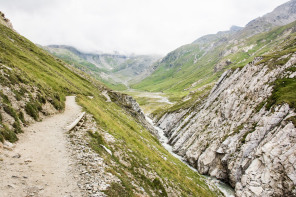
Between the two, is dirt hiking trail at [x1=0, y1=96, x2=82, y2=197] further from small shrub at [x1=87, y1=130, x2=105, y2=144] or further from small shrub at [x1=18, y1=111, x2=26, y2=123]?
small shrub at [x1=87, y1=130, x2=105, y2=144]

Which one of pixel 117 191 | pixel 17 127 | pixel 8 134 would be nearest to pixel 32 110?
pixel 17 127

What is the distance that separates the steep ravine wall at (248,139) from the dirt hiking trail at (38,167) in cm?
3164

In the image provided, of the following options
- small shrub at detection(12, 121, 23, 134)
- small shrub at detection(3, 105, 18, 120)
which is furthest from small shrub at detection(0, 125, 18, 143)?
small shrub at detection(3, 105, 18, 120)

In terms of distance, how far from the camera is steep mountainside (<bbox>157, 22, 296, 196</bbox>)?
2922 cm

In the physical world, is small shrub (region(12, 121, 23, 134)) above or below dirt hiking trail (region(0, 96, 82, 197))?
above

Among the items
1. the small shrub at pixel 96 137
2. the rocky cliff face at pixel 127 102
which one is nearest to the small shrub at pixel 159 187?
the small shrub at pixel 96 137

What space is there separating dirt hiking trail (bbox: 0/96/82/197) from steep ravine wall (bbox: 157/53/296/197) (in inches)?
1246

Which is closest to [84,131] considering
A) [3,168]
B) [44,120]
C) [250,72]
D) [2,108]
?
[44,120]

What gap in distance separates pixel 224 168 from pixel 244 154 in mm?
7231

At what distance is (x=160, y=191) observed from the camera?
20.6 meters

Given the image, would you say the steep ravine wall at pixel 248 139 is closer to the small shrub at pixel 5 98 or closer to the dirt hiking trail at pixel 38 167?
the dirt hiking trail at pixel 38 167

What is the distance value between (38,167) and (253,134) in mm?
40844

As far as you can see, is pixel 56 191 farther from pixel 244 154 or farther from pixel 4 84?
pixel 244 154

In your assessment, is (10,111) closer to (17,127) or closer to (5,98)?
(17,127)
